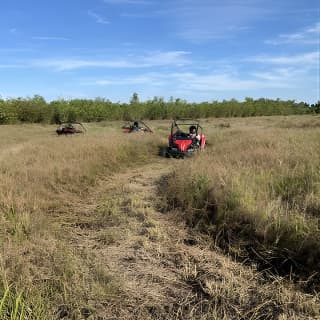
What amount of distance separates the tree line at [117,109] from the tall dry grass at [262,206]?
115 ft

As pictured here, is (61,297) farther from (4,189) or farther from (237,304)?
(4,189)

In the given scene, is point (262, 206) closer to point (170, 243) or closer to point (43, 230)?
point (170, 243)

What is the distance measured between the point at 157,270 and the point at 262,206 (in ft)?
6.36

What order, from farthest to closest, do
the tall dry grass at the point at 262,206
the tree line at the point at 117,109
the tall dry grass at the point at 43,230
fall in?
1. the tree line at the point at 117,109
2. the tall dry grass at the point at 262,206
3. the tall dry grass at the point at 43,230

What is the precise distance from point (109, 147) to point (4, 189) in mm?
6901

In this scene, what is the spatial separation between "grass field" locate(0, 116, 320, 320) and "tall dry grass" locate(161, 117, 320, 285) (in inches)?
0.7

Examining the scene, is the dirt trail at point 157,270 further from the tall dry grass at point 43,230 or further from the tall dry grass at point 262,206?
the tall dry grass at point 262,206

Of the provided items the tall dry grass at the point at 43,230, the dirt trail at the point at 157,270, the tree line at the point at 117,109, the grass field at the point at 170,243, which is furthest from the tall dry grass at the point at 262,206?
the tree line at the point at 117,109

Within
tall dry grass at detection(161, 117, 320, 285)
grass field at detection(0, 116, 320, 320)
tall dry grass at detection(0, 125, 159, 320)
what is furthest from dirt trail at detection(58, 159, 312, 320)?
tall dry grass at detection(161, 117, 320, 285)

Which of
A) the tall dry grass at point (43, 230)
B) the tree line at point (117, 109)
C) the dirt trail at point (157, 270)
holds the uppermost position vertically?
the tree line at point (117, 109)

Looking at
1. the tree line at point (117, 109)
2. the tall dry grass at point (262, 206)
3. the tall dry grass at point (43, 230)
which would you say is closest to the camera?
the tall dry grass at point (43, 230)

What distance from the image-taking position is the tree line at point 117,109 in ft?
135

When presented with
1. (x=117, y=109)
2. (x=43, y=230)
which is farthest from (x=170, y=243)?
(x=117, y=109)

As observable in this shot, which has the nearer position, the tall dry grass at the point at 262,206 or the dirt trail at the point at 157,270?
the dirt trail at the point at 157,270
